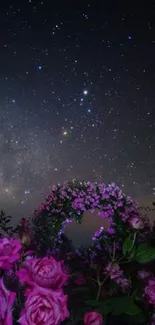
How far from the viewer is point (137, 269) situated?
5.58 ft

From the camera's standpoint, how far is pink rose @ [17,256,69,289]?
1.02 metres

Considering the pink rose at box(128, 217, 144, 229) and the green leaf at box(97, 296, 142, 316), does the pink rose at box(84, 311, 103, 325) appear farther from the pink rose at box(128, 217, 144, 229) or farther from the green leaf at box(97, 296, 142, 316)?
the pink rose at box(128, 217, 144, 229)

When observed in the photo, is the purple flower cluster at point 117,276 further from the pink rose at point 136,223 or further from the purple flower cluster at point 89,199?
the purple flower cluster at point 89,199

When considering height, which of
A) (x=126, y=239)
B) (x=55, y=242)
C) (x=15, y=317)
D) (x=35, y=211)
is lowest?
(x=15, y=317)

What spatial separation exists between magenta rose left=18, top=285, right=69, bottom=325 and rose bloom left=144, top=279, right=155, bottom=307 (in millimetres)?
658

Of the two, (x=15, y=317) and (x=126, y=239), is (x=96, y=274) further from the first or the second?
(x=15, y=317)

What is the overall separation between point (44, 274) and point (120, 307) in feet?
1.54

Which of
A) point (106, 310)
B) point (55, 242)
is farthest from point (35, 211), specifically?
point (106, 310)

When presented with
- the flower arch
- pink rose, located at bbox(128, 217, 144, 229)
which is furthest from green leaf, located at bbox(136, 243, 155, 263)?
the flower arch

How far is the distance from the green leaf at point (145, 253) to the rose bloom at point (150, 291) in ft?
0.47

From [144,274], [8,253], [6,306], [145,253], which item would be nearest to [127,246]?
[145,253]

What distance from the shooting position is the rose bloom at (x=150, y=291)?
1472mm

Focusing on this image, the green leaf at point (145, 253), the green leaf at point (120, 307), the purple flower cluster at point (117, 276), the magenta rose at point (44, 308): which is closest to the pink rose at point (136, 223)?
the green leaf at point (145, 253)

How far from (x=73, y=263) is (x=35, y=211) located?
34.7 feet
